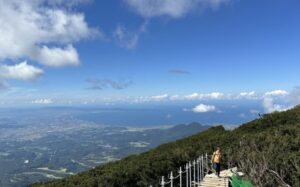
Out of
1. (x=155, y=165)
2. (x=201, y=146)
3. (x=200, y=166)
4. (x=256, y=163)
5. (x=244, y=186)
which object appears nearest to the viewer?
(x=244, y=186)

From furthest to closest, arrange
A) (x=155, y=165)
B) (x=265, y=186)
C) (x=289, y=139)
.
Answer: (x=289, y=139) < (x=155, y=165) < (x=265, y=186)

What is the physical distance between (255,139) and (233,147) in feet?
5.37

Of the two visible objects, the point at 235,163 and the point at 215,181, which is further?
the point at 235,163

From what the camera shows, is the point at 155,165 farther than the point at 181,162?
No

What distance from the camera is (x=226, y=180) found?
79.2ft

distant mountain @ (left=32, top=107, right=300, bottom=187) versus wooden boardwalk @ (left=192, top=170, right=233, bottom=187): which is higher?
distant mountain @ (left=32, top=107, right=300, bottom=187)

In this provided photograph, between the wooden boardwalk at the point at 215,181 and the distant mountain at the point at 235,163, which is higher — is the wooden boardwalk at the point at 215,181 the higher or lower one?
the lower one

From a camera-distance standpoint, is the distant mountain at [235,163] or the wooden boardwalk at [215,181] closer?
the distant mountain at [235,163]

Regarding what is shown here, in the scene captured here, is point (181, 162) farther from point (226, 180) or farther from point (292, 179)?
point (292, 179)

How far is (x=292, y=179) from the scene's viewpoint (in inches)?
840

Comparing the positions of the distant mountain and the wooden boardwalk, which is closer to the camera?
the distant mountain

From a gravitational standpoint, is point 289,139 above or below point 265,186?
above

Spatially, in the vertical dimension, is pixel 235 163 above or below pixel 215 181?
above

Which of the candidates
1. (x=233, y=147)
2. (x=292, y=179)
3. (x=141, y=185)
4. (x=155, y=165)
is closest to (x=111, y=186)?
(x=141, y=185)
